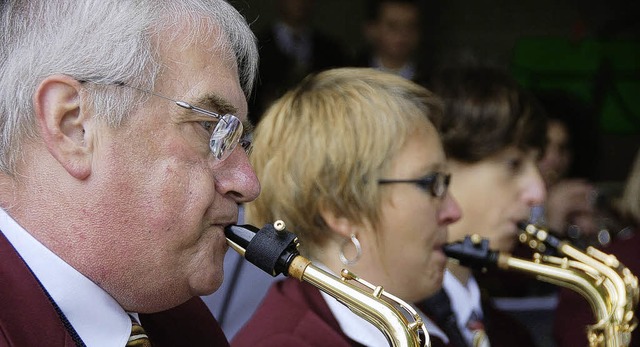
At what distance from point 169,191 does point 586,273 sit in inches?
77.1

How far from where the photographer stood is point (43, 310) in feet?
5.93

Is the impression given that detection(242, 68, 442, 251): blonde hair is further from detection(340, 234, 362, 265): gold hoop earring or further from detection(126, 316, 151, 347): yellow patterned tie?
detection(126, 316, 151, 347): yellow patterned tie

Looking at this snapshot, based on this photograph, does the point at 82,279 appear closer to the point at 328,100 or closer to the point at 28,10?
the point at 28,10

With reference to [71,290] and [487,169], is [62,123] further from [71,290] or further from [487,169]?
[487,169]

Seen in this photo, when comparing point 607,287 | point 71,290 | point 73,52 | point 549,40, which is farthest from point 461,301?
point 549,40

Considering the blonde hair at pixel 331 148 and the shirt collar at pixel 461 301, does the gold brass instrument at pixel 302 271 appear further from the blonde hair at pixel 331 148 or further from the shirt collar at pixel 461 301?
the shirt collar at pixel 461 301

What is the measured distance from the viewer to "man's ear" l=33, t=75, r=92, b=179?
72.9 inches

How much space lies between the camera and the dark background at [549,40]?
682 cm

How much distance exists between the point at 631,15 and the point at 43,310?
231 inches

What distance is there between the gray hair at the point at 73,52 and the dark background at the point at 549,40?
4.90 m

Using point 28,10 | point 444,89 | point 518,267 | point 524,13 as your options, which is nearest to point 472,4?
point 524,13

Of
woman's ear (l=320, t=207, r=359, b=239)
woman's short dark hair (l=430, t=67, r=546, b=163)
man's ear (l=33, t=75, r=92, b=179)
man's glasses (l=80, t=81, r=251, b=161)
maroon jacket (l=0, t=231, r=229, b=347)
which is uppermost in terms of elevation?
woman's short dark hair (l=430, t=67, r=546, b=163)

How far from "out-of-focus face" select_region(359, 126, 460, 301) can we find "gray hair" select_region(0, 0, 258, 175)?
0.98 meters

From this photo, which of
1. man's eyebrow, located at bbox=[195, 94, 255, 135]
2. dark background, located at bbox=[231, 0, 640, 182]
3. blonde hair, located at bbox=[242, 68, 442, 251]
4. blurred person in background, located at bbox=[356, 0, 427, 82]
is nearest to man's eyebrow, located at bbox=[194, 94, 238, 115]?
man's eyebrow, located at bbox=[195, 94, 255, 135]
